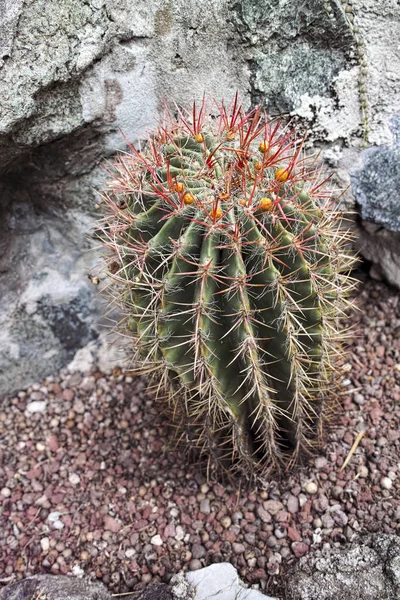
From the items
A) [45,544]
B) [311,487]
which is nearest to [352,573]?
[311,487]

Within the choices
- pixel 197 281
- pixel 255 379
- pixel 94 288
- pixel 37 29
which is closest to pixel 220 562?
pixel 255 379

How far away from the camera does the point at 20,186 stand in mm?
2133

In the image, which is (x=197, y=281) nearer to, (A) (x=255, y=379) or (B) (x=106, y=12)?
(A) (x=255, y=379)

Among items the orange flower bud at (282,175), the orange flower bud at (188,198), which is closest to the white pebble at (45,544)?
the orange flower bud at (188,198)

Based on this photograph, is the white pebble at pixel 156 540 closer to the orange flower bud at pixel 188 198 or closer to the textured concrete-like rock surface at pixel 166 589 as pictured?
the textured concrete-like rock surface at pixel 166 589

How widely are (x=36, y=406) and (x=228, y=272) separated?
49.5 inches

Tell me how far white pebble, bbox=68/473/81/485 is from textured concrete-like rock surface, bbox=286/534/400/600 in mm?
810

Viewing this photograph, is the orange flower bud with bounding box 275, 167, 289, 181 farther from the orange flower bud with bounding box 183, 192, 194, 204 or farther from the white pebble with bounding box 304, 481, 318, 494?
the white pebble with bounding box 304, 481, 318, 494

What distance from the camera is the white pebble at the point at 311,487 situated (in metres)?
1.83

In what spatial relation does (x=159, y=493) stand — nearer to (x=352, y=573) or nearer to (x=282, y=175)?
(x=352, y=573)

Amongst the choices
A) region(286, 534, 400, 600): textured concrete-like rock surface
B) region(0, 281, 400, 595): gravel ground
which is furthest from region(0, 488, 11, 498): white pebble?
region(286, 534, 400, 600): textured concrete-like rock surface

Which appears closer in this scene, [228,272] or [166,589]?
[228,272]

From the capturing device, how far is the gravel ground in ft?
5.66

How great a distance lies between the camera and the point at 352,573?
1516 mm
